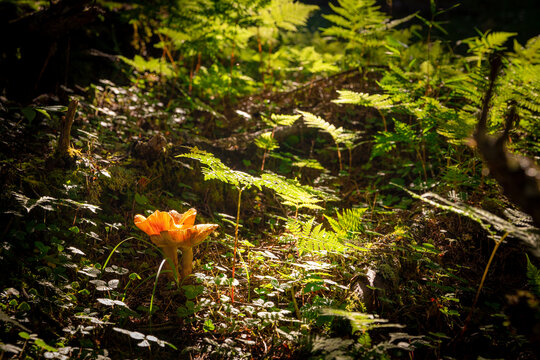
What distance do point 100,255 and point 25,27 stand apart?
3198 mm

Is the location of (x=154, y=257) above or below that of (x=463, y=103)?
below

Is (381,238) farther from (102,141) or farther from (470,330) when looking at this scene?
(102,141)

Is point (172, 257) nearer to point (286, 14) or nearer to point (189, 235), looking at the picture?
point (189, 235)

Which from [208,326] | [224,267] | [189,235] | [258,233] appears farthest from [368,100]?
[208,326]

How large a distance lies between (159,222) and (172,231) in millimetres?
178

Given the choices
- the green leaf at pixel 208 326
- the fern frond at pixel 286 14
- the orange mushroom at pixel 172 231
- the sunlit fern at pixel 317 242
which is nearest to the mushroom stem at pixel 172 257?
the orange mushroom at pixel 172 231

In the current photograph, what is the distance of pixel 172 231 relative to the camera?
208 cm

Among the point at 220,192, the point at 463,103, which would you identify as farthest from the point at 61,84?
the point at 463,103

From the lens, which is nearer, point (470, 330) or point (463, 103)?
point (470, 330)

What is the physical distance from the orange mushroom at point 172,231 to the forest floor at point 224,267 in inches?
9.5

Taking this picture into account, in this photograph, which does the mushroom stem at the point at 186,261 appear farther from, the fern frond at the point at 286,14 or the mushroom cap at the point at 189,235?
the fern frond at the point at 286,14

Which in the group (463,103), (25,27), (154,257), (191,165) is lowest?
(154,257)

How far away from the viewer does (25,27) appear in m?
3.62

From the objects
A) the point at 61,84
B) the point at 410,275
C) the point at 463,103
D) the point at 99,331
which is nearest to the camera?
the point at 99,331
